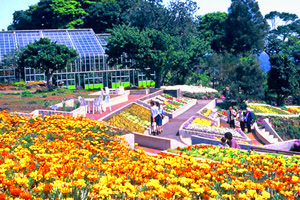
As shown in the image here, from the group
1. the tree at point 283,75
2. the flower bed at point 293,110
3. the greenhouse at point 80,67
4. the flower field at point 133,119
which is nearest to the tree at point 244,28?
the greenhouse at point 80,67

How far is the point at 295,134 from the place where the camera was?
83.1 feet

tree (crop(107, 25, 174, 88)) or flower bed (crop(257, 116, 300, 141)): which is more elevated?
tree (crop(107, 25, 174, 88))

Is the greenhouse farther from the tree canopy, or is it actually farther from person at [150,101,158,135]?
person at [150,101,158,135]

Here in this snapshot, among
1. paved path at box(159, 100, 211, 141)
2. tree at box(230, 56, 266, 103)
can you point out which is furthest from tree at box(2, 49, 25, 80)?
tree at box(230, 56, 266, 103)

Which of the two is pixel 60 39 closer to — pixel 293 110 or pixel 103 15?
pixel 103 15

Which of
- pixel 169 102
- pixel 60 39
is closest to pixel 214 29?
pixel 60 39

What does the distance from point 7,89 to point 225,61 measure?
19647 millimetres

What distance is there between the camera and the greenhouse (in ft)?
133

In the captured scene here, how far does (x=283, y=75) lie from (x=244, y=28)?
26262mm

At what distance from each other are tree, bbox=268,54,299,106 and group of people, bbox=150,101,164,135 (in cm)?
1852

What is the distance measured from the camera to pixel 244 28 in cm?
5762

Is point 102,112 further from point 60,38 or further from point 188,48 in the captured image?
point 60,38

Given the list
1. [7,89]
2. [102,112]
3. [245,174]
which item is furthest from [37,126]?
[7,89]

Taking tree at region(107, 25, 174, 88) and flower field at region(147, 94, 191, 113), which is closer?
flower field at region(147, 94, 191, 113)
